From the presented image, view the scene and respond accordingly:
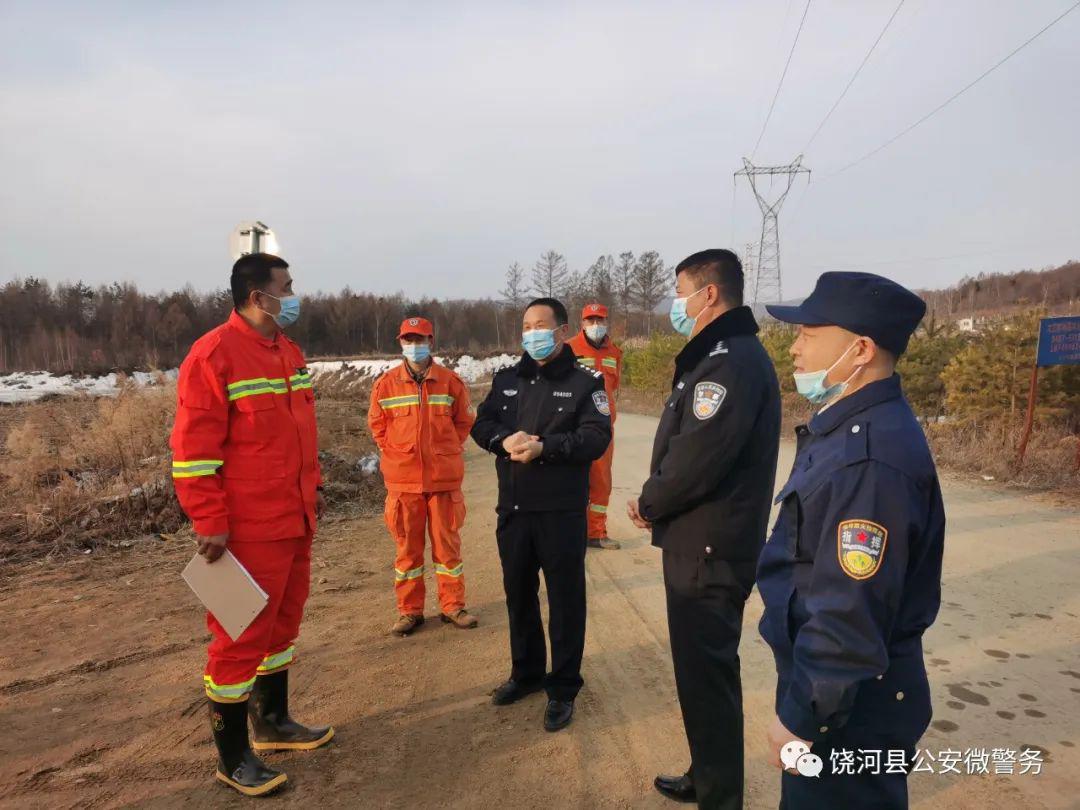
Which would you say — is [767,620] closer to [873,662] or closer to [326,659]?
[873,662]

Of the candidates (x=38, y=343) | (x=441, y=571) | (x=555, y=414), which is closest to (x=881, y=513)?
(x=555, y=414)

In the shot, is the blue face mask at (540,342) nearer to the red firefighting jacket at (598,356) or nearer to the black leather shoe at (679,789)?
Result: the black leather shoe at (679,789)

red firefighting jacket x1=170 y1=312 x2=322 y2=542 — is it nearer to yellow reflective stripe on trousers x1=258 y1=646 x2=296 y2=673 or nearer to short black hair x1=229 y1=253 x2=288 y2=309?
short black hair x1=229 y1=253 x2=288 y2=309

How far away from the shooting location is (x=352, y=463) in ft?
30.8

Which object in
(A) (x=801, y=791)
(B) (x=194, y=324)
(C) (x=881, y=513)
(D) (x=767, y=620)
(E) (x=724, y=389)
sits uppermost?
(B) (x=194, y=324)

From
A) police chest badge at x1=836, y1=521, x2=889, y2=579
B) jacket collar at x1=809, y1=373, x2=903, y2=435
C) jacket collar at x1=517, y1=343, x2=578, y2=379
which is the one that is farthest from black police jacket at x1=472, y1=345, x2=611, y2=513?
police chest badge at x1=836, y1=521, x2=889, y2=579

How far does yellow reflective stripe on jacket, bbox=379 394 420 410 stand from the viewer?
4.66 meters

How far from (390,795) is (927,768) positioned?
8.39ft

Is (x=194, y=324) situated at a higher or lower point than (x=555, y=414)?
higher

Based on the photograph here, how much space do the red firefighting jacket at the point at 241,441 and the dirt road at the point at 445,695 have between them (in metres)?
1.27

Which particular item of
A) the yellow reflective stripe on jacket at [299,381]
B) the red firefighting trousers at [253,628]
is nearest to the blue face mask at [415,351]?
the yellow reflective stripe on jacket at [299,381]

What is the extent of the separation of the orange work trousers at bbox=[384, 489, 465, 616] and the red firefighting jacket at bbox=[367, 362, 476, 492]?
0.11m

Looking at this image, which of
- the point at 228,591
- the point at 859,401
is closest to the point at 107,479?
the point at 228,591

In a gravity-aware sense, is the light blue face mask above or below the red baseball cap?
below
